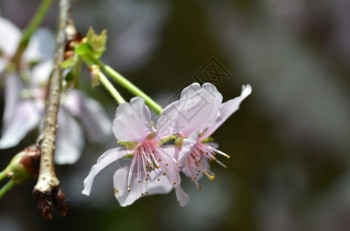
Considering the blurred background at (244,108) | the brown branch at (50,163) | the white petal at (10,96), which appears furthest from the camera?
the blurred background at (244,108)

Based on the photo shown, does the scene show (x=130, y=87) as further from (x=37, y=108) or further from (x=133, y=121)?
(x=37, y=108)

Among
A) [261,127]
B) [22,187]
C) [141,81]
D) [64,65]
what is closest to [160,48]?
[141,81]

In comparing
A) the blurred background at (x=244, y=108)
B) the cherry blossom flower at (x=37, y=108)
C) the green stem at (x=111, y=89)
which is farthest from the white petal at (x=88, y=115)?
the blurred background at (x=244, y=108)

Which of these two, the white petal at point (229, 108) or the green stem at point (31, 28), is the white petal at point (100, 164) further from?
the green stem at point (31, 28)

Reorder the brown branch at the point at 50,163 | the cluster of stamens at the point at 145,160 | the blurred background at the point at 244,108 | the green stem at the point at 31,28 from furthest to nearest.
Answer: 1. the blurred background at the point at 244,108
2. the green stem at the point at 31,28
3. the cluster of stamens at the point at 145,160
4. the brown branch at the point at 50,163

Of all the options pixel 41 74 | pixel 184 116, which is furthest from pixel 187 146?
pixel 41 74

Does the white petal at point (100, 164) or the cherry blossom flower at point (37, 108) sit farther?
the cherry blossom flower at point (37, 108)
